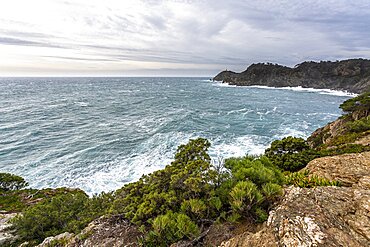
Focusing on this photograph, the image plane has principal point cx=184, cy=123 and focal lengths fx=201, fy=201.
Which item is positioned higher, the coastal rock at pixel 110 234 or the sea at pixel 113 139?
the coastal rock at pixel 110 234

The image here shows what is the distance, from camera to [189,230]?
482 centimetres

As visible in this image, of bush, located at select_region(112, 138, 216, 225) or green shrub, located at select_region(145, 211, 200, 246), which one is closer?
green shrub, located at select_region(145, 211, 200, 246)

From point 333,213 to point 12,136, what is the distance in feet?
118

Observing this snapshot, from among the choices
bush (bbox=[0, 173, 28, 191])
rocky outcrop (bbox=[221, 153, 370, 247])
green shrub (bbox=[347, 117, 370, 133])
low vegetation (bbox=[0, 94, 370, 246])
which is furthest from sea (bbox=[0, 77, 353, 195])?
green shrub (bbox=[347, 117, 370, 133])

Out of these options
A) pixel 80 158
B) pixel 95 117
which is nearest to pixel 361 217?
pixel 80 158

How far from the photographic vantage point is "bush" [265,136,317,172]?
436 inches

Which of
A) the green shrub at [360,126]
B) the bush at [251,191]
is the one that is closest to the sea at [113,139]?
the bush at [251,191]

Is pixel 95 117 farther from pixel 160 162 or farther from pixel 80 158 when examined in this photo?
pixel 160 162

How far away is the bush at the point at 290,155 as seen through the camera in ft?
36.3

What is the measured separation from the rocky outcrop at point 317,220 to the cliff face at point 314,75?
108 metres

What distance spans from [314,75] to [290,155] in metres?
133

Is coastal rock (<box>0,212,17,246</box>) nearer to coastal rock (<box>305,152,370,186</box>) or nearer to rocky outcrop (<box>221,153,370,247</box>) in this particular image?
rocky outcrop (<box>221,153,370,247</box>)

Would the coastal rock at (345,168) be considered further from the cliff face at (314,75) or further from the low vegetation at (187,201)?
the cliff face at (314,75)

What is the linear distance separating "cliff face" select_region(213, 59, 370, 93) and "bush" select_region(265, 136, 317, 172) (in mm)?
98901
